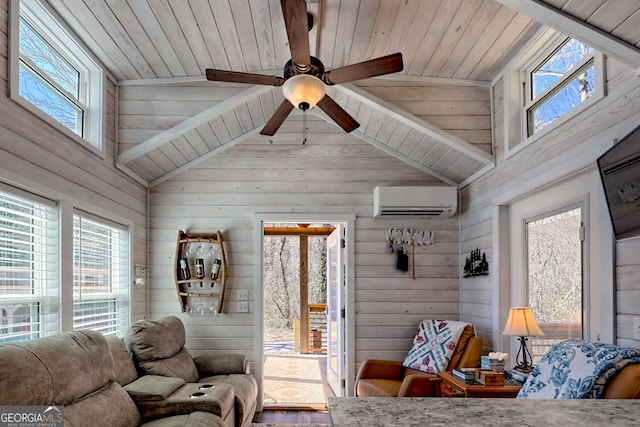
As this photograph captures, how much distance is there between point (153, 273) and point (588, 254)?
372 cm

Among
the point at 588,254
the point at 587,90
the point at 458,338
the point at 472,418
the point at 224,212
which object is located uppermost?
the point at 587,90

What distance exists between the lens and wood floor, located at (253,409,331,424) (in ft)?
15.3

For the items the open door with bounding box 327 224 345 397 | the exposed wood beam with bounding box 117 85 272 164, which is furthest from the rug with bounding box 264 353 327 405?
the exposed wood beam with bounding box 117 85 272 164

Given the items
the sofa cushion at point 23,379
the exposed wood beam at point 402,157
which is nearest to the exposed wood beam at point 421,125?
the exposed wood beam at point 402,157

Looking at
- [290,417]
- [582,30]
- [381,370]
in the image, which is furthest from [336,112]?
[290,417]

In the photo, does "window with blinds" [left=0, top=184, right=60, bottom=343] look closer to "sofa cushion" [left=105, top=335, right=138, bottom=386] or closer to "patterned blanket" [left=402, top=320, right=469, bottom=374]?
"sofa cushion" [left=105, top=335, right=138, bottom=386]

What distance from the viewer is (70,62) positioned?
3.39 meters

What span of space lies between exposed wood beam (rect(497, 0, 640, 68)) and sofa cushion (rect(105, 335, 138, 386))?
3.06 m

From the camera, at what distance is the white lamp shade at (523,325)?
3.19 metres

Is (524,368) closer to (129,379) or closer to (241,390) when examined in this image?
(241,390)

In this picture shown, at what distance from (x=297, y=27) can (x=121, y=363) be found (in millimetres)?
2459

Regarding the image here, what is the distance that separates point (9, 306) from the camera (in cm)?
A: 262

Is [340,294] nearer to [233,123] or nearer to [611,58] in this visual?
[233,123]

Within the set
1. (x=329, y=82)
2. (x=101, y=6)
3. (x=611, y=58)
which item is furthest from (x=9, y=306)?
(x=611, y=58)
